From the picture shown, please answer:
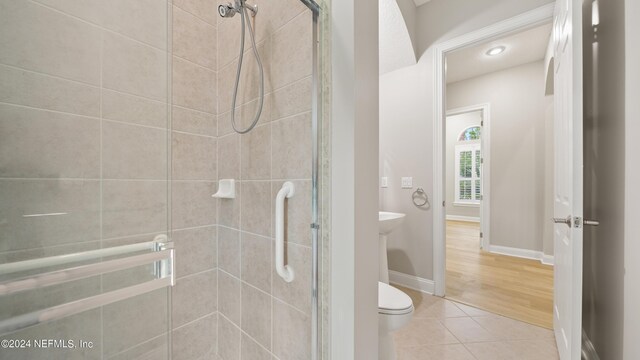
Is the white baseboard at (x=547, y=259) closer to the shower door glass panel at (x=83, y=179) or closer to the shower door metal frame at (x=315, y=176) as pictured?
the shower door metal frame at (x=315, y=176)

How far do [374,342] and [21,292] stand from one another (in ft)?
3.29

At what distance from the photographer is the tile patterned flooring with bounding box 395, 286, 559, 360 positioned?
163cm

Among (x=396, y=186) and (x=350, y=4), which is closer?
(x=350, y=4)

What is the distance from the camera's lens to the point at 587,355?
5.18 feet

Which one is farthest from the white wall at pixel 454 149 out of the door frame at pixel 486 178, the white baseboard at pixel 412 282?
the white baseboard at pixel 412 282

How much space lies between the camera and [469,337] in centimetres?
181

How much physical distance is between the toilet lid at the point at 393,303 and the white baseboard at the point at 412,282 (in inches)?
50.3

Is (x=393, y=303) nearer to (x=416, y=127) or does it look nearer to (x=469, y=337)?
(x=469, y=337)

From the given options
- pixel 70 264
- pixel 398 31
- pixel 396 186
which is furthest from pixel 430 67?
pixel 70 264

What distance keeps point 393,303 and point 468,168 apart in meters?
6.74

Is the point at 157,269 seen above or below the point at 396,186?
below

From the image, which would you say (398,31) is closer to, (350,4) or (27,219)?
(350,4)

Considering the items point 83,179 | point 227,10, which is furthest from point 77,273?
point 227,10

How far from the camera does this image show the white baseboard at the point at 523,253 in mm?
3422
